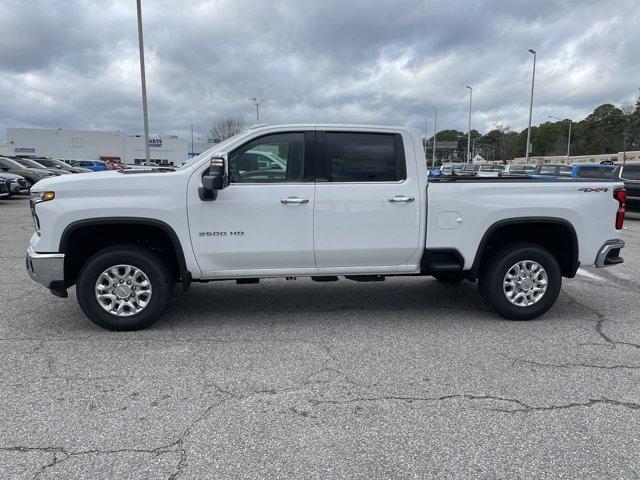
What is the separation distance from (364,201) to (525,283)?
194 centimetres

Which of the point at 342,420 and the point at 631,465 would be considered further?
the point at 342,420

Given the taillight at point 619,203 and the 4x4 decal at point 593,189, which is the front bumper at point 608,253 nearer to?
the taillight at point 619,203

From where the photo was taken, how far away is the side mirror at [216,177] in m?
4.36

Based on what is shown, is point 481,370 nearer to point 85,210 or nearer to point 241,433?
point 241,433

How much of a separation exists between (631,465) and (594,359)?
1.64 metres

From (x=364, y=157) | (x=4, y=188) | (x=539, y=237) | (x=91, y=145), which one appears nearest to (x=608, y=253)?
(x=539, y=237)

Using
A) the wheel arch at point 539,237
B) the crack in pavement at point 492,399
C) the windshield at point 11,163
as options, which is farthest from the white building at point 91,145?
the crack in pavement at point 492,399

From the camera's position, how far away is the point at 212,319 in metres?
5.25

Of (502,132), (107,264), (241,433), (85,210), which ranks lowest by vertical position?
(241,433)

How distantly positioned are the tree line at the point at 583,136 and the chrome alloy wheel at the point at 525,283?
3514 inches

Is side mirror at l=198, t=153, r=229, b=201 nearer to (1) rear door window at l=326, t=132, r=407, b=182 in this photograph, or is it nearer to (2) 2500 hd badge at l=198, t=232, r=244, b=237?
(2) 2500 hd badge at l=198, t=232, r=244, b=237

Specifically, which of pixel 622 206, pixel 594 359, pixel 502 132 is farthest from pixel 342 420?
pixel 502 132

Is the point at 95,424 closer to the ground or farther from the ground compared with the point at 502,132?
closer to the ground

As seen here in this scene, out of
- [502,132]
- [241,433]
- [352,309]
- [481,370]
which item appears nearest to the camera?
[241,433]
